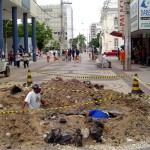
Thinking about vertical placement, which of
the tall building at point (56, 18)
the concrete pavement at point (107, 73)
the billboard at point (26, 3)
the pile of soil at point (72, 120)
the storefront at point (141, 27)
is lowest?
the concrete pavement at point (107, 73)

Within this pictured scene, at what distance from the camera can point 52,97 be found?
1198 cm

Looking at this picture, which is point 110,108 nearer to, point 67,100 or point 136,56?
point 67,100

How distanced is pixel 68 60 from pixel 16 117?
41105 millimetres

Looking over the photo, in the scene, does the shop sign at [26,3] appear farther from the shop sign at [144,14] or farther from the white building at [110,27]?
the white building at [110,27]

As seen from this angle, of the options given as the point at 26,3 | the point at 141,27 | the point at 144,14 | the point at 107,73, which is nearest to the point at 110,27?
the point at 26,3

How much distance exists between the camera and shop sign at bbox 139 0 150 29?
1101 inches

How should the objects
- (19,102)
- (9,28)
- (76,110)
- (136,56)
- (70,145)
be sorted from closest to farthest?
1. (70,145)
2. (76,110)
3. (19,102)
4. (136,56)
5. (9,28)

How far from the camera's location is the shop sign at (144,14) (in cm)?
2797

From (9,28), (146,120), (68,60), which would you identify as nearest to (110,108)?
(146,120)

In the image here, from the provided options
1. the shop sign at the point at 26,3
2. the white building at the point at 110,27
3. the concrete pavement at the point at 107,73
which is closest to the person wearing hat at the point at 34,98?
the concrete pavement at the point at 107,73

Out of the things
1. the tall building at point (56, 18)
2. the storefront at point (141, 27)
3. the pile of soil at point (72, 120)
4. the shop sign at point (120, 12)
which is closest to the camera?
the pile of soil at point (72, 120)

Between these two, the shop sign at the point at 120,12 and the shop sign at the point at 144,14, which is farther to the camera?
the shop sign at the point at 120,12

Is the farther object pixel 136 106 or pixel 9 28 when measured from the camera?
pixel 9 28

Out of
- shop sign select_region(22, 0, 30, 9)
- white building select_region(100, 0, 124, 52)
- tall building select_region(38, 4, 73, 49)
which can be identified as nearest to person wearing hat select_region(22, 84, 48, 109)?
shop sign select_region(22, 0, 30, 9)
